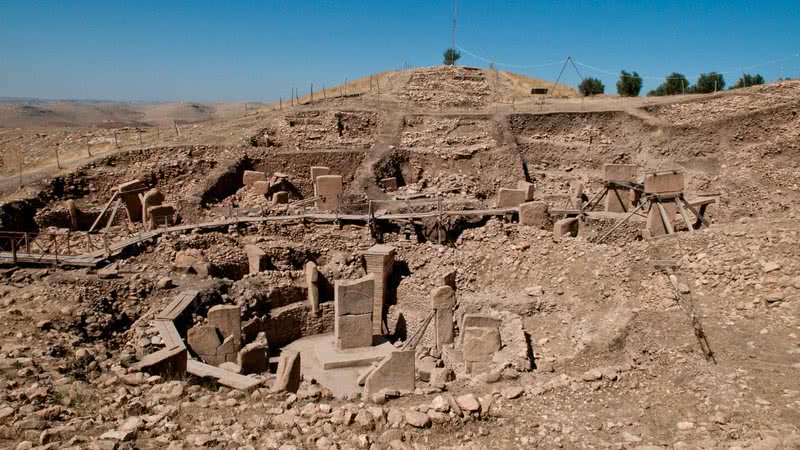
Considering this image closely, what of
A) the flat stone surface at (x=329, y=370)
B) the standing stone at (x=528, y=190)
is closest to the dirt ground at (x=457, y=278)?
the flat stone surface at (x=329, y=370)

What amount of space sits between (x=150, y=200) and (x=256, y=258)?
5.70 m

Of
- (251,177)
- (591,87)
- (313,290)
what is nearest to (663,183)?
(313,290)

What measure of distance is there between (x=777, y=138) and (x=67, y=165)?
2707 centimetres

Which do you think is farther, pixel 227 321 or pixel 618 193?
pixel 618 193

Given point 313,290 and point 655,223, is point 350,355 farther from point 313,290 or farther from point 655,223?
point 655,223

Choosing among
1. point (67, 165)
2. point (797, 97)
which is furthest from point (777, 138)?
point (67, 165)

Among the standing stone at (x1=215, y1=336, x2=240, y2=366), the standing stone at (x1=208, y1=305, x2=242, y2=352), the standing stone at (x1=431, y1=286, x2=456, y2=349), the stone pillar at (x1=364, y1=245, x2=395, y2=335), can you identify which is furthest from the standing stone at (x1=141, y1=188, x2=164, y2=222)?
the standing stone at (x1=431, y1=286, x2=456, y2=349)

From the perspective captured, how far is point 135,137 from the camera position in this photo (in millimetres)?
25594

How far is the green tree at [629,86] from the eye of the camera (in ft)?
114

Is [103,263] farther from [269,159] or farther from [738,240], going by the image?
[738,240]

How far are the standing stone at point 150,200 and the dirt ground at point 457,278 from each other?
→ 58cm

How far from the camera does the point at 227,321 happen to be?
37.6ft

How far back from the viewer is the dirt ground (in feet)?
21.0

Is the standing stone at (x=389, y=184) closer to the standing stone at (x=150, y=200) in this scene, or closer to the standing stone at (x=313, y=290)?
the standing stone at (x=313, y=290)
